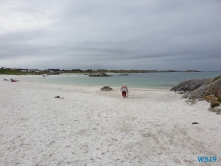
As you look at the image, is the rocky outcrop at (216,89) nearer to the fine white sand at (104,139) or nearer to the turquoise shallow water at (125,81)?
the fine white sand at (104,139)

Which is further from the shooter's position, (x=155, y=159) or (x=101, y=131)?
(x=101, y=131)

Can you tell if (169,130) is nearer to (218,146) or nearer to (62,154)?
(218,146)

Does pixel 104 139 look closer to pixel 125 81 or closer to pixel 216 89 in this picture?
pixel 216 89

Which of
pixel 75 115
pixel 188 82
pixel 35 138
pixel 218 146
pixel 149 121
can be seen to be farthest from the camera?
pixel 188 82

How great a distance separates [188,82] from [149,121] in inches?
915

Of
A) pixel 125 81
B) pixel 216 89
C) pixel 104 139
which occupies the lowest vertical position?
pixel 104 139

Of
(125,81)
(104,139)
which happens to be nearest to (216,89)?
(104,139)

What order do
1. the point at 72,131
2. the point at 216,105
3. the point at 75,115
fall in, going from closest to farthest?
the point at 72,131
the point at 75,115
the point at 216,105

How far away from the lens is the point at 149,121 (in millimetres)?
9750

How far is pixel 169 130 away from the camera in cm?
824

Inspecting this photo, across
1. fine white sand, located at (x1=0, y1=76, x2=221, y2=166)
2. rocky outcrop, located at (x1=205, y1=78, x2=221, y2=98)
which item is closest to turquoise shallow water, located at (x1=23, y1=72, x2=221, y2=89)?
rocky outcrop, located at (x1=205, y1=78, x2=221, y2=98)

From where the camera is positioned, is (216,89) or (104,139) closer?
(104,139)

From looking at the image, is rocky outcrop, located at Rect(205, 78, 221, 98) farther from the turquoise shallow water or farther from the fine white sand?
the turquoise shallow water

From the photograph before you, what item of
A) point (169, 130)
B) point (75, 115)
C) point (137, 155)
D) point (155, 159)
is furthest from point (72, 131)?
point (169, 130)
